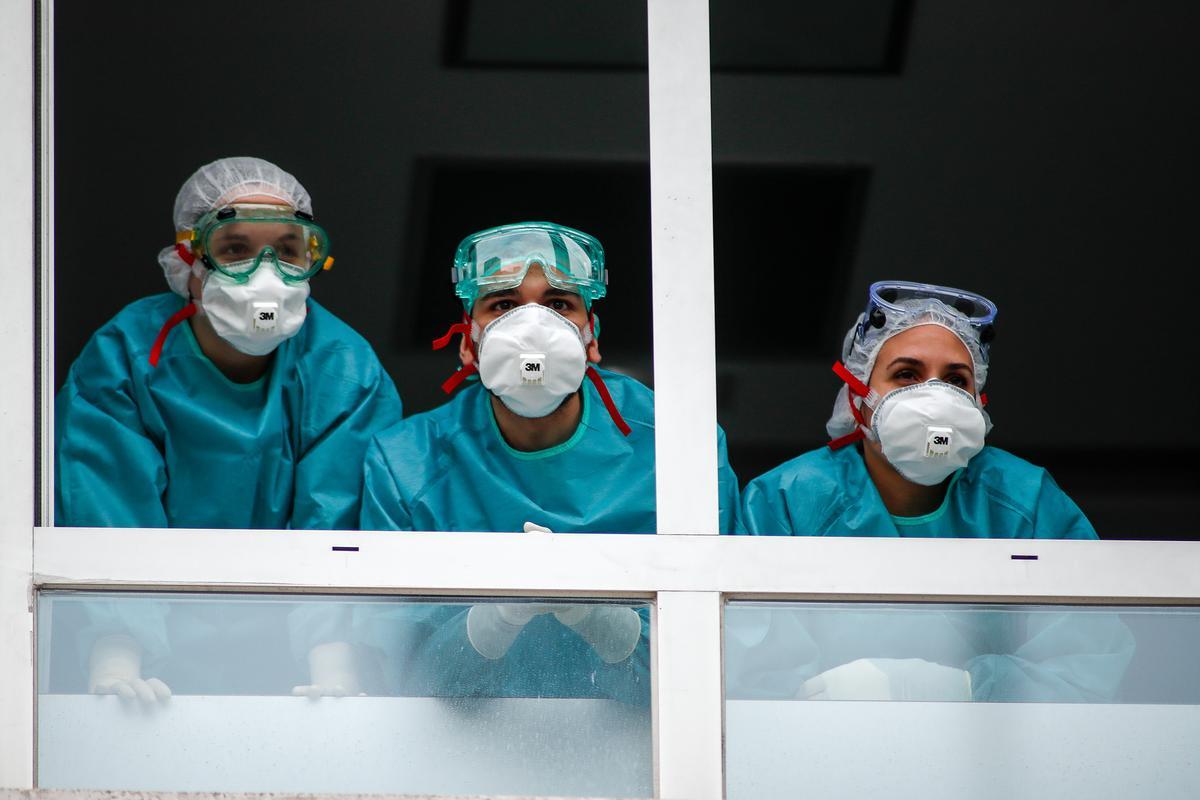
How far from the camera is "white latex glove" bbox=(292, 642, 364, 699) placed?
7.79 ft

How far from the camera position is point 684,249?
253 cm

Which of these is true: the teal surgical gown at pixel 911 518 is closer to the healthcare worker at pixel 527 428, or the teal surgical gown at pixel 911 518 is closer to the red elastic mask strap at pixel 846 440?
the red elastic mask strap at pixel 846 440

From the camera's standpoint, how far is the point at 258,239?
2914 millimetres

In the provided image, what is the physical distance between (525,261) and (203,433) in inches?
25.6

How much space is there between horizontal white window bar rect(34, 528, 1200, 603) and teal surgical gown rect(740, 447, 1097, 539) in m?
0.38

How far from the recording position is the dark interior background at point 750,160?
4.07 m

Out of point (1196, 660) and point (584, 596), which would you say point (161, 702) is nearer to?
point (584, 596)

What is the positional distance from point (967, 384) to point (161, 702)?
4.94 feet

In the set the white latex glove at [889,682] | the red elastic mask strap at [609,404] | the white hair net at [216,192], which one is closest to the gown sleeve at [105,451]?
the white hair net at [216,192]

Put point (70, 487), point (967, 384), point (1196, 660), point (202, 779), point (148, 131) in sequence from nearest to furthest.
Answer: point (202, 779), point (1196, 660), point (70, 487), point (967, 384), point (148, 131)

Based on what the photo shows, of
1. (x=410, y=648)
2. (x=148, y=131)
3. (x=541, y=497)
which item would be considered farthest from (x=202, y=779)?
(x=148, y=131)

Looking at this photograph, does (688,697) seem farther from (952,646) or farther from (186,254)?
(186,254)

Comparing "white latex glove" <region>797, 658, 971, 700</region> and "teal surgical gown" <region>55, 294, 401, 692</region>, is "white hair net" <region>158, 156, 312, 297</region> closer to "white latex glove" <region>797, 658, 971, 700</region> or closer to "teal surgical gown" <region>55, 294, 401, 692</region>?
"teal surgical gown" <region>55, 294, 401, 692</region>

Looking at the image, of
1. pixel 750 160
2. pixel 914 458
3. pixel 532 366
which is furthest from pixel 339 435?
pixel 750 160
